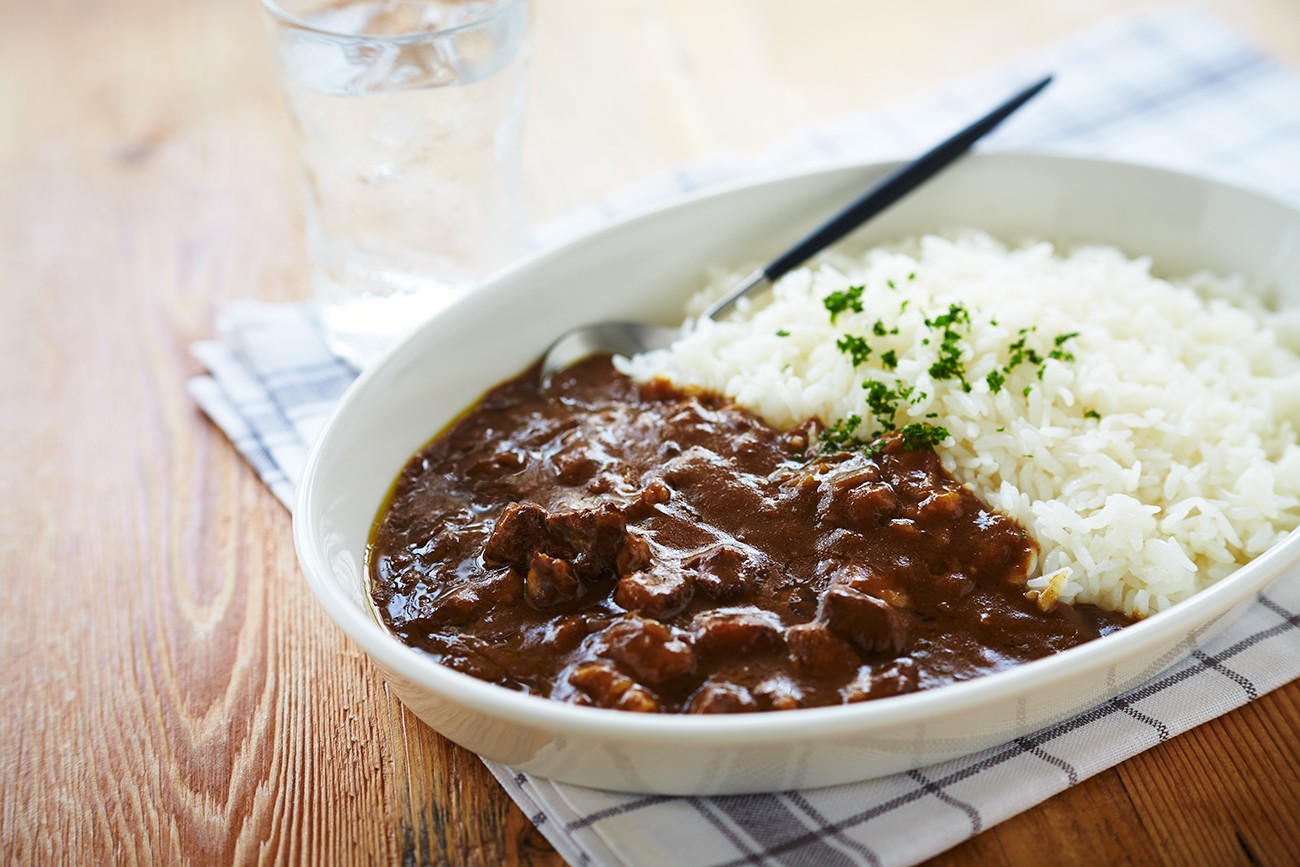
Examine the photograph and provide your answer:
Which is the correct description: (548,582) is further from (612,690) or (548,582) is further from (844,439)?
(844,439)

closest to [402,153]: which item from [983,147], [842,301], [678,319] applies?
[678,319]

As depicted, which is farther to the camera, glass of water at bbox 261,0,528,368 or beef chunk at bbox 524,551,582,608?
glass of water at bbox 261,0,528,368

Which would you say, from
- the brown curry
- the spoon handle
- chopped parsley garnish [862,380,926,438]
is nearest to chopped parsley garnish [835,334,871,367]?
chopped parsley garnish [862,380,926,438]

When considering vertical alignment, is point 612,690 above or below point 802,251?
below

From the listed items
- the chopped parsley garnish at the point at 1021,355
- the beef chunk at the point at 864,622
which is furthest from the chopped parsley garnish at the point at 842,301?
the beef chunk at the point at 864,622

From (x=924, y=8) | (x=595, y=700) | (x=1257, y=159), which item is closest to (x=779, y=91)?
(x=924, y=8)

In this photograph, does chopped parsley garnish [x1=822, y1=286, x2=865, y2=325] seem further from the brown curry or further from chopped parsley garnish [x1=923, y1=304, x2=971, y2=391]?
the brown curry
